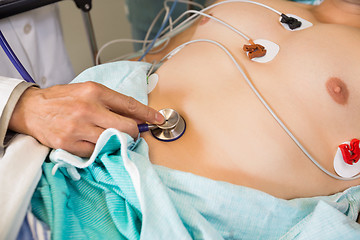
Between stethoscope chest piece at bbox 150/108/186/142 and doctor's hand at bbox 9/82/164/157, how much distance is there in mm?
74

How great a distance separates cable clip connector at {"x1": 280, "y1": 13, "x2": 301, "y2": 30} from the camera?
87 cm

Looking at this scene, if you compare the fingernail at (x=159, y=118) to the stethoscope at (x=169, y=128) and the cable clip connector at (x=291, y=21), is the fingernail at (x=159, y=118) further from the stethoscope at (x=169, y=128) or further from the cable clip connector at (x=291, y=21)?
the cable clip connector at (x=291, y=21)

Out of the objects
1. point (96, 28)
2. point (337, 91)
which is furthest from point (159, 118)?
point (96, 28)

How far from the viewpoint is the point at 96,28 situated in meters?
1.66

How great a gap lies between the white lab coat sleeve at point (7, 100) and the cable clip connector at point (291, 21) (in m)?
0.71

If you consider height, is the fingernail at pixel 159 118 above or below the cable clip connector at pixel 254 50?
below

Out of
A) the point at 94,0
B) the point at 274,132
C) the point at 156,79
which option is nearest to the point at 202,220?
the point at 274,132

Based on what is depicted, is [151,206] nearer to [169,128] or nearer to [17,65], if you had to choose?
[169,128]

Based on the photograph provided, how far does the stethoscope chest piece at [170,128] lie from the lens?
70 cm

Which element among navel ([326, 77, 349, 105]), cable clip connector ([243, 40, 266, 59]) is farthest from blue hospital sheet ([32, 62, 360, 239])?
cable clip connector ([243, 40, 266, 59])

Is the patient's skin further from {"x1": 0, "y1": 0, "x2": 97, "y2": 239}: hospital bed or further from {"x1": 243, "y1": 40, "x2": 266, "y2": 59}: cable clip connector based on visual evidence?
{"x1": 0, "y1": 0, "x2": 97, "y2": 239}: hospital bed

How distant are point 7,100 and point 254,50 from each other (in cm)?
60

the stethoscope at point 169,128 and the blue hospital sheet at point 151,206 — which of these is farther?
the stethoscope at point 169,128

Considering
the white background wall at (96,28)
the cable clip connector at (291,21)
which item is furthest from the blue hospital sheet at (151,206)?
the white background wall at (96,28)
